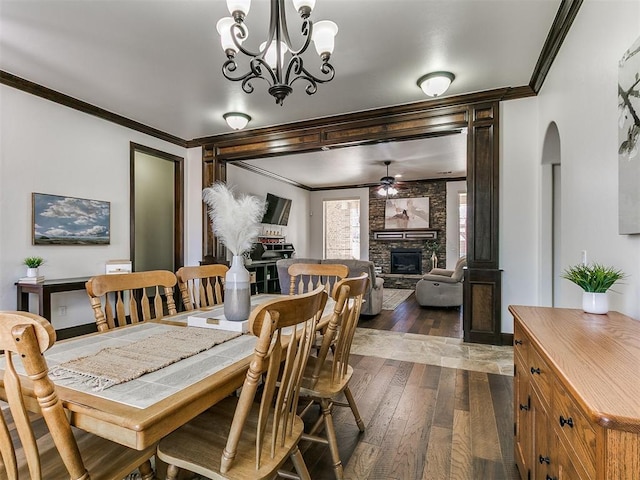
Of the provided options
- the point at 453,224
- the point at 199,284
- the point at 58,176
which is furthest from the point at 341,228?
the point at 199,284

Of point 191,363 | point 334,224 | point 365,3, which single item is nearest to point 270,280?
point 334,224

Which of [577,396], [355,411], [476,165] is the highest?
[476,165]

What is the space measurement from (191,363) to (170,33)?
2641 millimetres

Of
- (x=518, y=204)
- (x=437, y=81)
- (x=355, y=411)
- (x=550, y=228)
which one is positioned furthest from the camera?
(x=518, y=204)

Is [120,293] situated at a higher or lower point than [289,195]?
lower

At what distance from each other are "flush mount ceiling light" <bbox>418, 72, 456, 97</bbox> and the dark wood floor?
2.63m

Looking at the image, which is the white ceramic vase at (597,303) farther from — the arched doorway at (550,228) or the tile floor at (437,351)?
the arched doorway at (550,228)

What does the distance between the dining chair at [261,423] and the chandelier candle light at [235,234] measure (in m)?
0.48

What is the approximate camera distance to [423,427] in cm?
207

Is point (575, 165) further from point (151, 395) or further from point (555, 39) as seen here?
point (151, 395)

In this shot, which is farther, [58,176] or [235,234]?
[58,176]

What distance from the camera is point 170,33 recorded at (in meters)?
2.68

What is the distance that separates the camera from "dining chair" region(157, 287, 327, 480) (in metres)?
0.98

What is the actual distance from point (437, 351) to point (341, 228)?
6628mm
